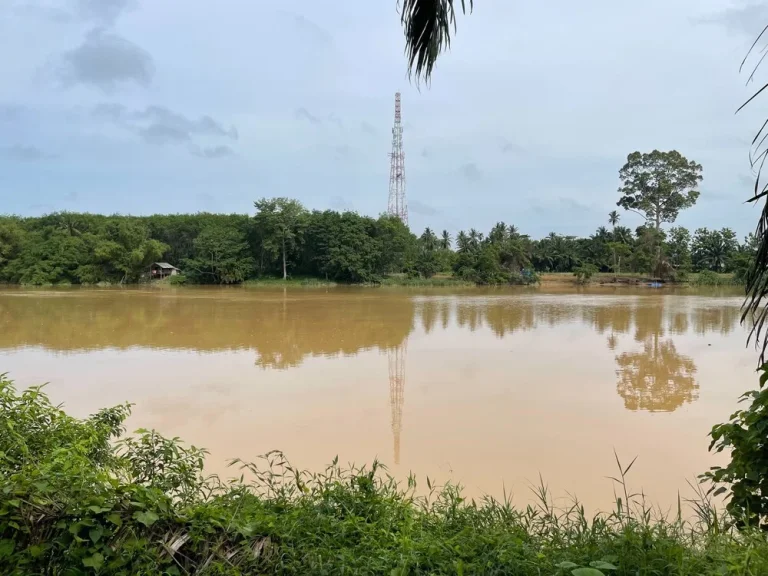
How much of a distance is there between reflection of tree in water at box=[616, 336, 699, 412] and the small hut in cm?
3196

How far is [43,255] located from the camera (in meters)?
32.3

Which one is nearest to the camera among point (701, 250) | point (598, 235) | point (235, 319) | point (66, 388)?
point (66, 388)

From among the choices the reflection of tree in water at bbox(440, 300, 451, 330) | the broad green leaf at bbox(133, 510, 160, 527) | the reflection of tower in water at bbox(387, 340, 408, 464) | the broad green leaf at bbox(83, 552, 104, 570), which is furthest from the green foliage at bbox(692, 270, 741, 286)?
the broad green leaf at bbox(83, 552, 104, 570)

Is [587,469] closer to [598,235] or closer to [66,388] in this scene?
[66,388]

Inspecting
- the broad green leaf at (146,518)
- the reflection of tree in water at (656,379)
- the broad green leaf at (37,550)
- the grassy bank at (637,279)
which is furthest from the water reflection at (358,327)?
the grassy bank at (637,279)

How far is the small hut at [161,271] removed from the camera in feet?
113

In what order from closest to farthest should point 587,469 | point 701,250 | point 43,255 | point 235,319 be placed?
1. point 587,469
2. point 235,319
3. point 43,255
4. point 701,250

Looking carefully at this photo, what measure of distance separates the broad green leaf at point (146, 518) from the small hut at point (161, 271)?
35.7 meters

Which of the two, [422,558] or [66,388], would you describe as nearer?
[422,558]

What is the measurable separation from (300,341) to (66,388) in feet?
14.9

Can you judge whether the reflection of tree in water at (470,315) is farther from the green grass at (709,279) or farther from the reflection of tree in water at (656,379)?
the green grass at (709,279)

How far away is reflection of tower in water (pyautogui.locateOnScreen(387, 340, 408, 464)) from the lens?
467 centimetres

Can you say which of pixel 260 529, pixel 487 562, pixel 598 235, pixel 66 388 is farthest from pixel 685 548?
pixel 598 235

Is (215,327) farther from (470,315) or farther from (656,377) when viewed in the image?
(656,377)
